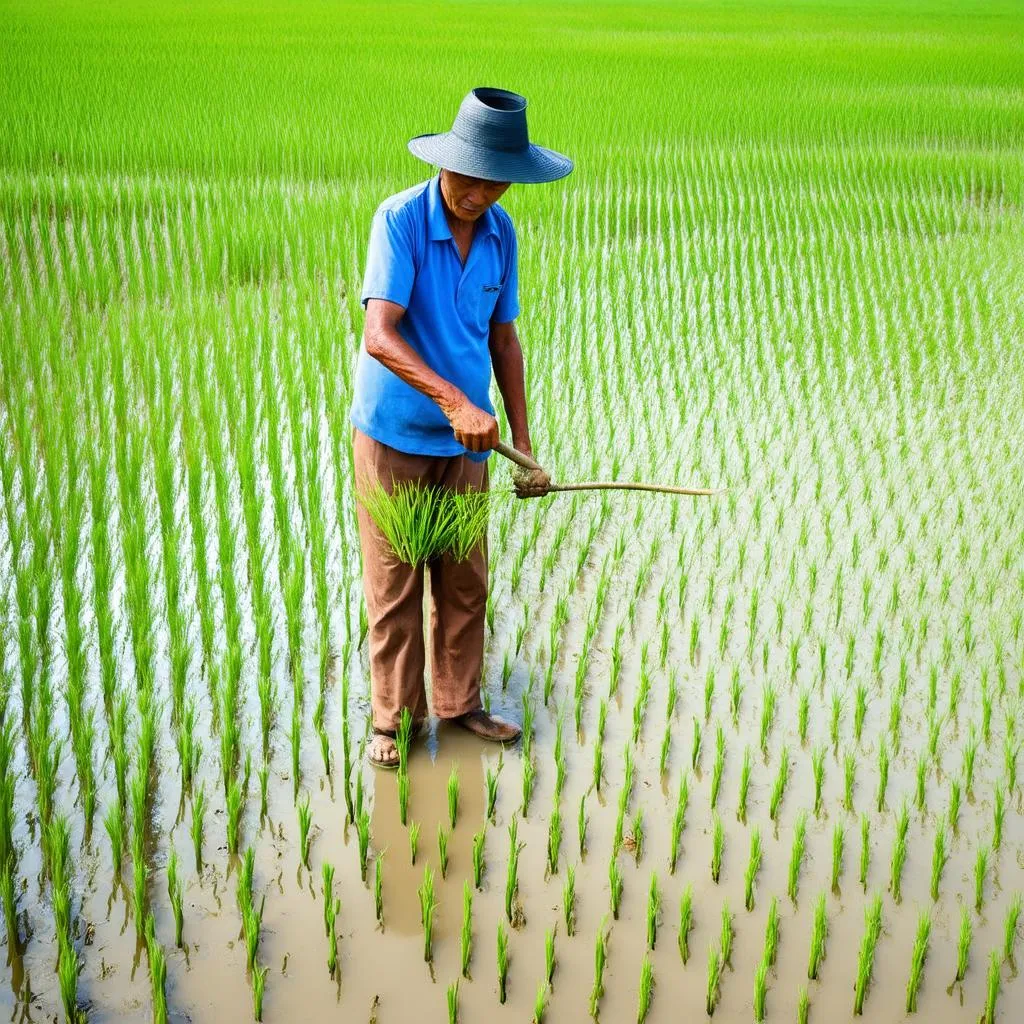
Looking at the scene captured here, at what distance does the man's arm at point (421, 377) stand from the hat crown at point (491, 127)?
343 mm

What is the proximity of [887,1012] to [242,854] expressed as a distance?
1.23 metres

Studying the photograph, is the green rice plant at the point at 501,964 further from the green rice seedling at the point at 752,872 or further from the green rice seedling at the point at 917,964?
the green rice seedling at the point at 917,964

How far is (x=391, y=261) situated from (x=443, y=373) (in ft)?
0.87

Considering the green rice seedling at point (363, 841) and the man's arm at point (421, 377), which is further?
the green rice seedling at point (363, 841)

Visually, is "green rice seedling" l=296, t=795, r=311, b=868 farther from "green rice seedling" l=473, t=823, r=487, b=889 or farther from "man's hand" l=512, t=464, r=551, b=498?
"man's hand" l=512, t=464, r=551, b=498

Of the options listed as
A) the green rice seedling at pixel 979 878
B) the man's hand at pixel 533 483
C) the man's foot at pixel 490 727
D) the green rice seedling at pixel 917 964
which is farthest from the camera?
the man's foot at pixel 490 727

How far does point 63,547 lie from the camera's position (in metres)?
3.16

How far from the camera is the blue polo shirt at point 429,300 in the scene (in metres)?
2.13

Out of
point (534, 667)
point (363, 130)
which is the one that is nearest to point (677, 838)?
point (534, 667)

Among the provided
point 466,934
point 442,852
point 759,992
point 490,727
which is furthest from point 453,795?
point 759,992

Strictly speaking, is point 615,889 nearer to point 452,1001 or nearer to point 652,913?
point 652,913

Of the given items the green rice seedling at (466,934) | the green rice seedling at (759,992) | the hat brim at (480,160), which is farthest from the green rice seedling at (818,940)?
the hat brim at (480,160)

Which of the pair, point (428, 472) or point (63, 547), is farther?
point (63, 547)

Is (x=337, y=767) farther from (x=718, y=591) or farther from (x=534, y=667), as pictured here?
(x=718, y=591)
